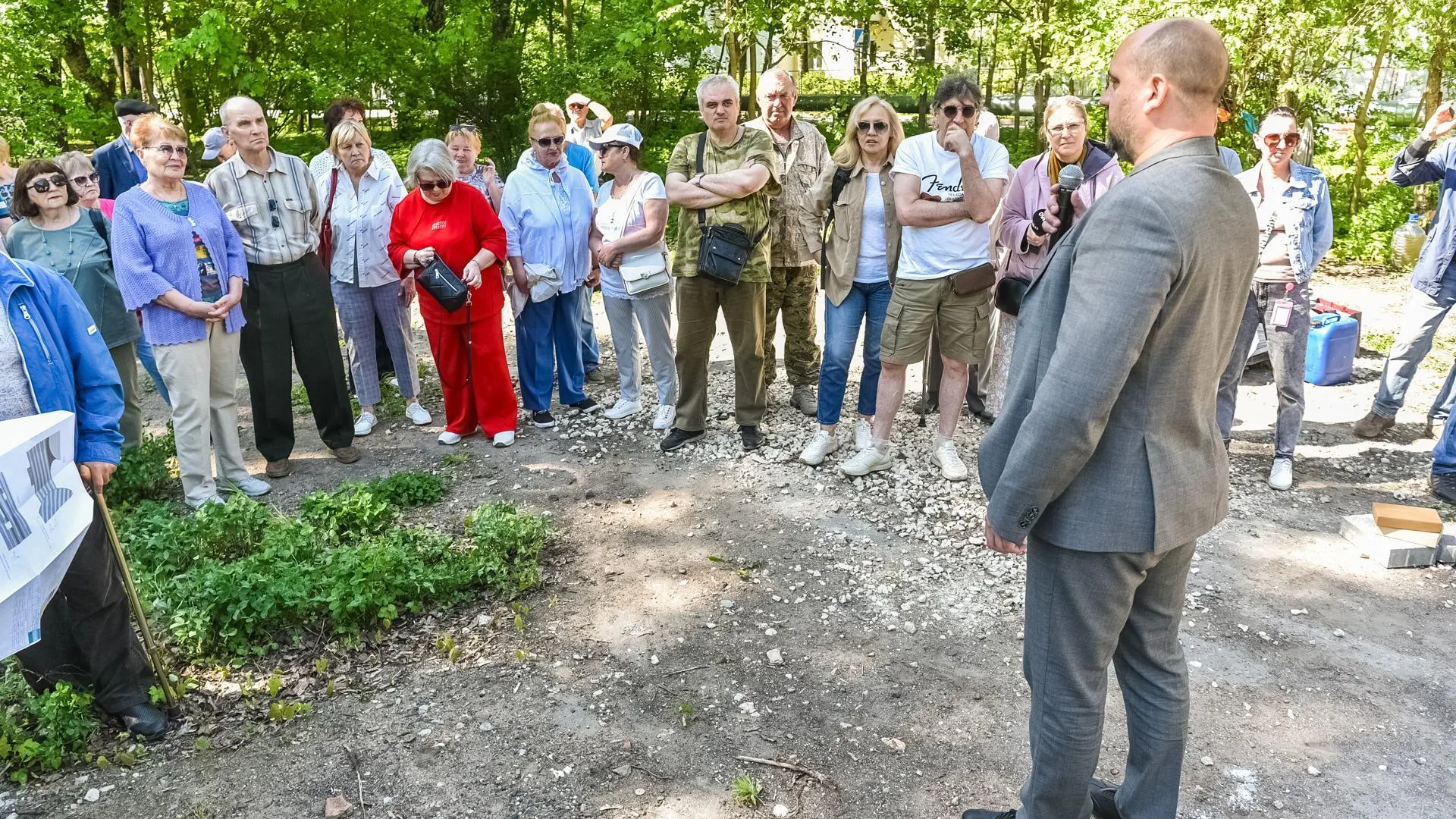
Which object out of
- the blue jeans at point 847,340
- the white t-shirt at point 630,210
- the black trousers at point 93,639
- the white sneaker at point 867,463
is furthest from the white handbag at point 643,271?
the black trousers at point 93,639

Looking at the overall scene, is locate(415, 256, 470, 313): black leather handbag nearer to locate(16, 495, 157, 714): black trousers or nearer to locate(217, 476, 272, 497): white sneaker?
locate(217, 476, 272, 497): white sneaker

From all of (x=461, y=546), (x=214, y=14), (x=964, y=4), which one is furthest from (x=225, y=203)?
(x=964, y=4)

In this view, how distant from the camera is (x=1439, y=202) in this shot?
6.02 meters

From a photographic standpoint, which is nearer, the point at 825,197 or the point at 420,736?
the point at 420,736

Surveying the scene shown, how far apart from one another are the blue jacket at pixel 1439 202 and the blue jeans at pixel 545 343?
5196 mm

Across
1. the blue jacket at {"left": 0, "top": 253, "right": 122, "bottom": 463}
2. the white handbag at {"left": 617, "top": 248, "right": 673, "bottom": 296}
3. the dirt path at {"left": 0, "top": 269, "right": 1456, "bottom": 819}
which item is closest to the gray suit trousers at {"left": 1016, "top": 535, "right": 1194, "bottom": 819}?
the dirt path at {"left": 0, "top": 269, "right": 1456, "bottom": 819}

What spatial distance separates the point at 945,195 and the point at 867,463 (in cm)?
154

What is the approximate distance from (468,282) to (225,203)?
1.38 m

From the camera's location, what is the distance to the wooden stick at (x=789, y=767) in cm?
339

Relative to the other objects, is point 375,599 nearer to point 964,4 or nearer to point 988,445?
point 988,445

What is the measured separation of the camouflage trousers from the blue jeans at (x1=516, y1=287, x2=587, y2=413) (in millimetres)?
1329

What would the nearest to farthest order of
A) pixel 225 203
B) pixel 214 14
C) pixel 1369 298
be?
pixel 225 203 < pixel 1369 298 < pixel 214 14

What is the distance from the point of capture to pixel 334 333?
6281 mm

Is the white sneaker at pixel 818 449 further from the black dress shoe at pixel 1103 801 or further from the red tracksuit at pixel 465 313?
the black dress shoe at pixel 1103 801
